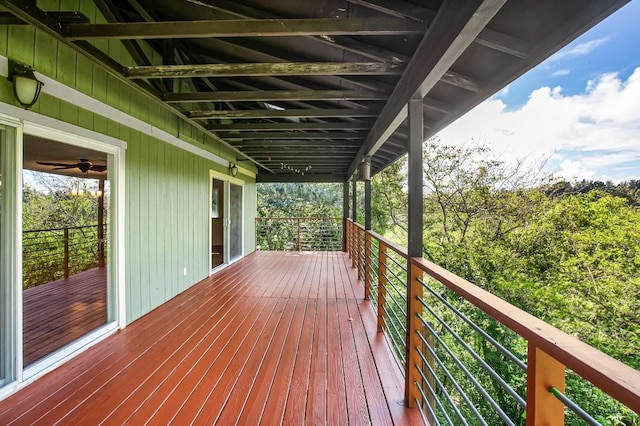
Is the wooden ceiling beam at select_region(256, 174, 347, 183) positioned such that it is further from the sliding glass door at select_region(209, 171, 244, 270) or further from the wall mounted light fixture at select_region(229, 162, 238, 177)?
the wall mounted light fixture at select_region(229, 162, 238, 177)

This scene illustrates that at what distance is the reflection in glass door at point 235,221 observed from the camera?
21.8 ft

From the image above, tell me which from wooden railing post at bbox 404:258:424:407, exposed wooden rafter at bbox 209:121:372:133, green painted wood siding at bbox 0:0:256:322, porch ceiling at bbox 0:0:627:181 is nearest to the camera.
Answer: porch ceiling at bbox 0:0:627:181

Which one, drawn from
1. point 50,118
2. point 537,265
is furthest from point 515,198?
point 50,118

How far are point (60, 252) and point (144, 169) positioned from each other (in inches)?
45.0

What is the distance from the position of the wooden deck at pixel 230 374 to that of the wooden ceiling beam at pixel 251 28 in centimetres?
221

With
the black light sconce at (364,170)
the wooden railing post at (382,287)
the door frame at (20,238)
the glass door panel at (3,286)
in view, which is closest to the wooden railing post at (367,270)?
the black light sconce at (364,170)

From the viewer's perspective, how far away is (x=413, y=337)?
1.92 meters

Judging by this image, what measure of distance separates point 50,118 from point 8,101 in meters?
0.29

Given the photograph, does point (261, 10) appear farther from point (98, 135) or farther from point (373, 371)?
point (373, 371)

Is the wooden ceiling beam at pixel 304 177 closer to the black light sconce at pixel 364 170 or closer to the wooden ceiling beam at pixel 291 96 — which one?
the black light sconce at pixel 364 170

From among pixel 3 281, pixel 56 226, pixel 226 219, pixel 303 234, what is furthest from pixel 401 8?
pixel 303 234

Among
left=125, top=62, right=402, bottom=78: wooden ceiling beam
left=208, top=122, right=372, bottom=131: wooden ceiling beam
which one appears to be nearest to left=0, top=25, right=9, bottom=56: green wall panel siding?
left=125, top=62, right=402, bottom=78: wooden ceiling beam

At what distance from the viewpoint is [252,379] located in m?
2.15

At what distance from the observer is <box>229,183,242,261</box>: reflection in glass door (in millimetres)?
6633
